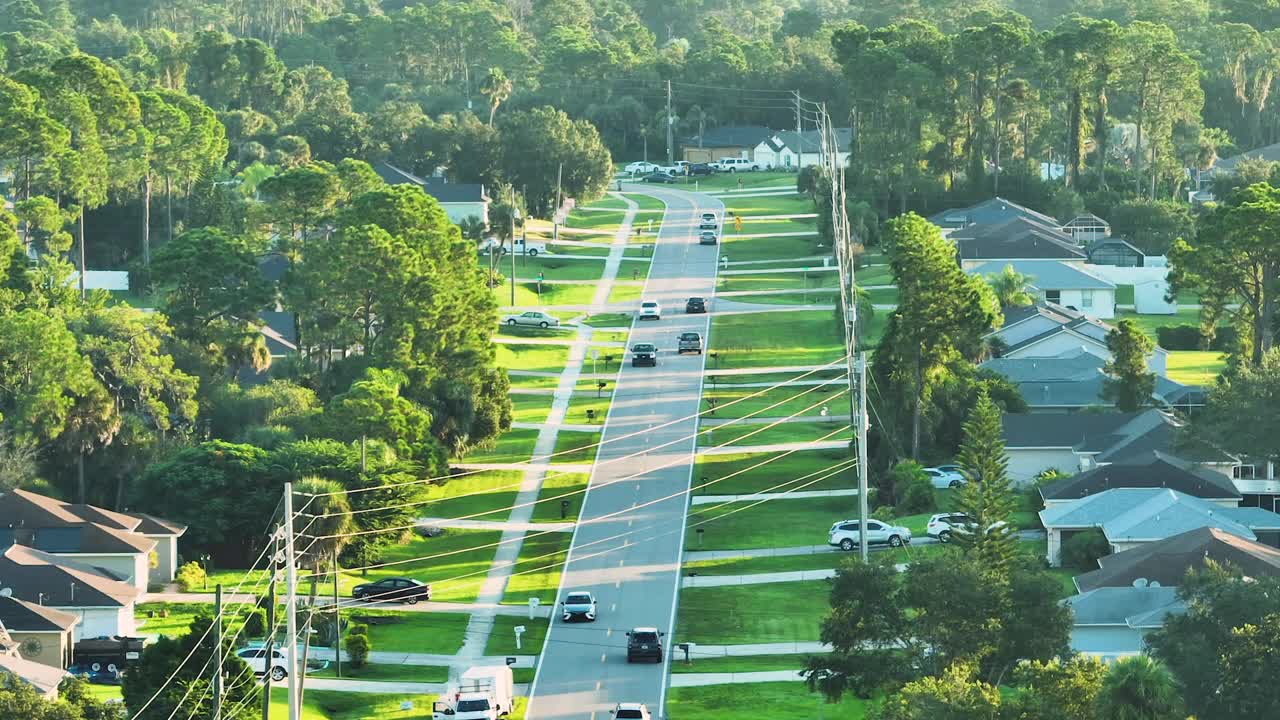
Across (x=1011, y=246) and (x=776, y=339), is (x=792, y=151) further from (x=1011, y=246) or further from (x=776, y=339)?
(x=776, y=339)

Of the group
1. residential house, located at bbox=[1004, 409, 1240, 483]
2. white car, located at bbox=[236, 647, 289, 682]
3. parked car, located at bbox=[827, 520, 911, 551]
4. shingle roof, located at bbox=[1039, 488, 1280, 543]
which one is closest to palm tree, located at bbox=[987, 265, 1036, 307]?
residential house, located at bbox=[1004, 409, 1240, 483]

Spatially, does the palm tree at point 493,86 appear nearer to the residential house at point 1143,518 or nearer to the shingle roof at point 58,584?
the residential house at point 1143,518

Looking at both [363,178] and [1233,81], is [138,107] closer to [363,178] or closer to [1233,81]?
[363,178]

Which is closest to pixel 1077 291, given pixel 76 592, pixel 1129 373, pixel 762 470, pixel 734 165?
pixel 1129 373

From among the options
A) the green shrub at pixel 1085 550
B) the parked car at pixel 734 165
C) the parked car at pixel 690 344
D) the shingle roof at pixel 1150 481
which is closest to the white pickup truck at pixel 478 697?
the green shrub at pixel 1085 550

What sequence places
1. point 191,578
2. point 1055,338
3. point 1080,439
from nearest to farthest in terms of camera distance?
point 191,578, point 1080,439, point 1055,338
